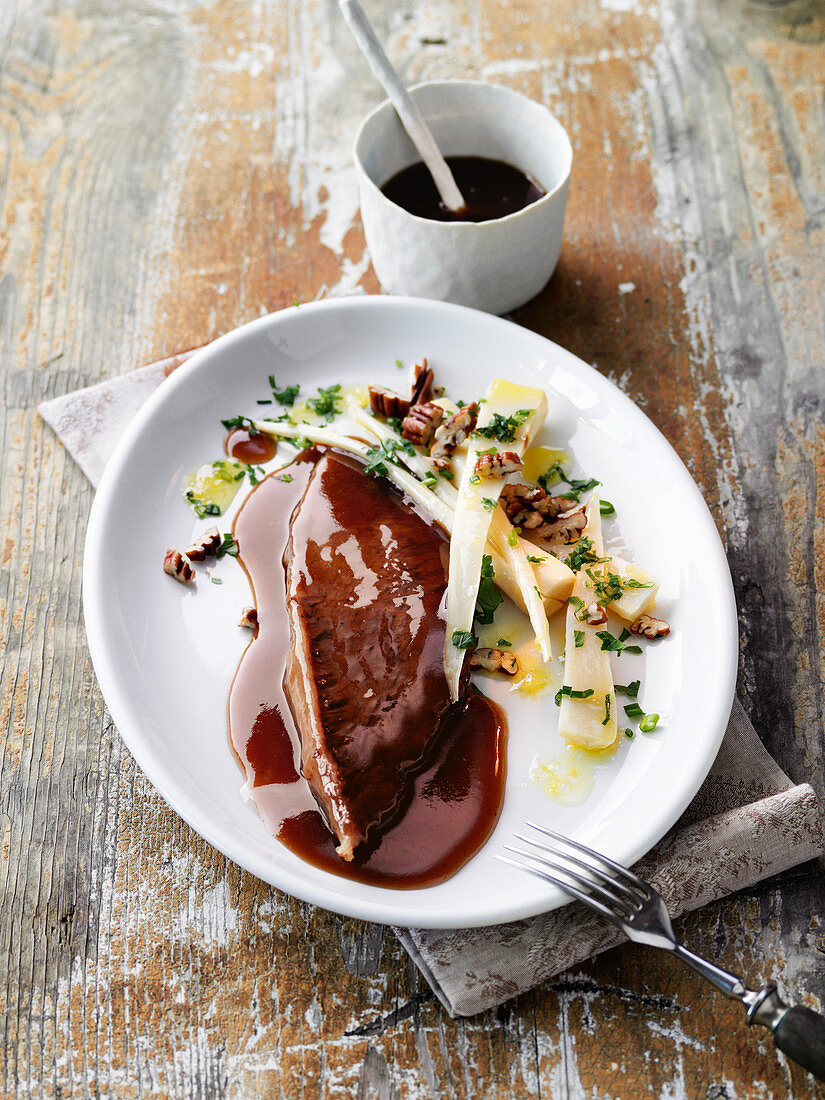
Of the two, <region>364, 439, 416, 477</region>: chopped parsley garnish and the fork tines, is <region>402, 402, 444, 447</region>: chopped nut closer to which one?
<region>364, 439, 416, 477</region>: chopped parsley garnish

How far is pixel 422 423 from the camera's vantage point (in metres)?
3.41

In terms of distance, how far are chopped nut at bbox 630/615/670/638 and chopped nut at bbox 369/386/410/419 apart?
117 cm

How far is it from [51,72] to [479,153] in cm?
265

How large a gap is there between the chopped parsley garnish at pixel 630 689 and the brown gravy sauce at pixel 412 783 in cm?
38

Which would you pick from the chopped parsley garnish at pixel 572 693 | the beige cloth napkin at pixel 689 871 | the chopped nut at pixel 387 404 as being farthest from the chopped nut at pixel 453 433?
the beige cloth napkin at pixel 689 871

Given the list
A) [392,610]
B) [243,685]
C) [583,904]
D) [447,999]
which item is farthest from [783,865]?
[243,685]

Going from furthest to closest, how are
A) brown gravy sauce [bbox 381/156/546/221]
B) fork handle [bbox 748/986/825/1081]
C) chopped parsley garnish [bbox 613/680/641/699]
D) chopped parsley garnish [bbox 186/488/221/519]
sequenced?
brown gravy sauce [bbox 381/156/546/221] < chopped parsley garnish [bbox 186/488/221/519] < chopped parsley garnish [bbox 613/680/641/699] < fork handle [bbox 748/986/825/1081]

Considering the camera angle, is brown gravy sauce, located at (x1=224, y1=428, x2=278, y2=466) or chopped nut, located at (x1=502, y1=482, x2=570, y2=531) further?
brown gravy sauce, located at (x1=224, y1=428, x2=278, y2=466)

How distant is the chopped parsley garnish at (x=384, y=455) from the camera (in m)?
3.37

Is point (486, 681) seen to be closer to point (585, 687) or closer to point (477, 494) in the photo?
point (585, 687)

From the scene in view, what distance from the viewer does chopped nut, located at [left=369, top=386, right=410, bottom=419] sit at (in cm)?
351

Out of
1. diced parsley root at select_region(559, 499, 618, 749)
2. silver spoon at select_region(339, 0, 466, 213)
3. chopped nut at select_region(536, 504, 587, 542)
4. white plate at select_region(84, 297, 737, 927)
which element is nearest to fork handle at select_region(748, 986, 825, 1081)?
white plate at select_region(84, 297, 737, 927)

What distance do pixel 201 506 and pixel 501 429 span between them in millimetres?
1099

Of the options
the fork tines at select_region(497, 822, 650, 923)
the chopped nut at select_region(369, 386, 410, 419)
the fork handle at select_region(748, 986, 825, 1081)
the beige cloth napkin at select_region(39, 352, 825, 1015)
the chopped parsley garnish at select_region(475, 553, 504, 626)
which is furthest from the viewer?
the chopped nut at select_region(369, 386, 410, 419)
